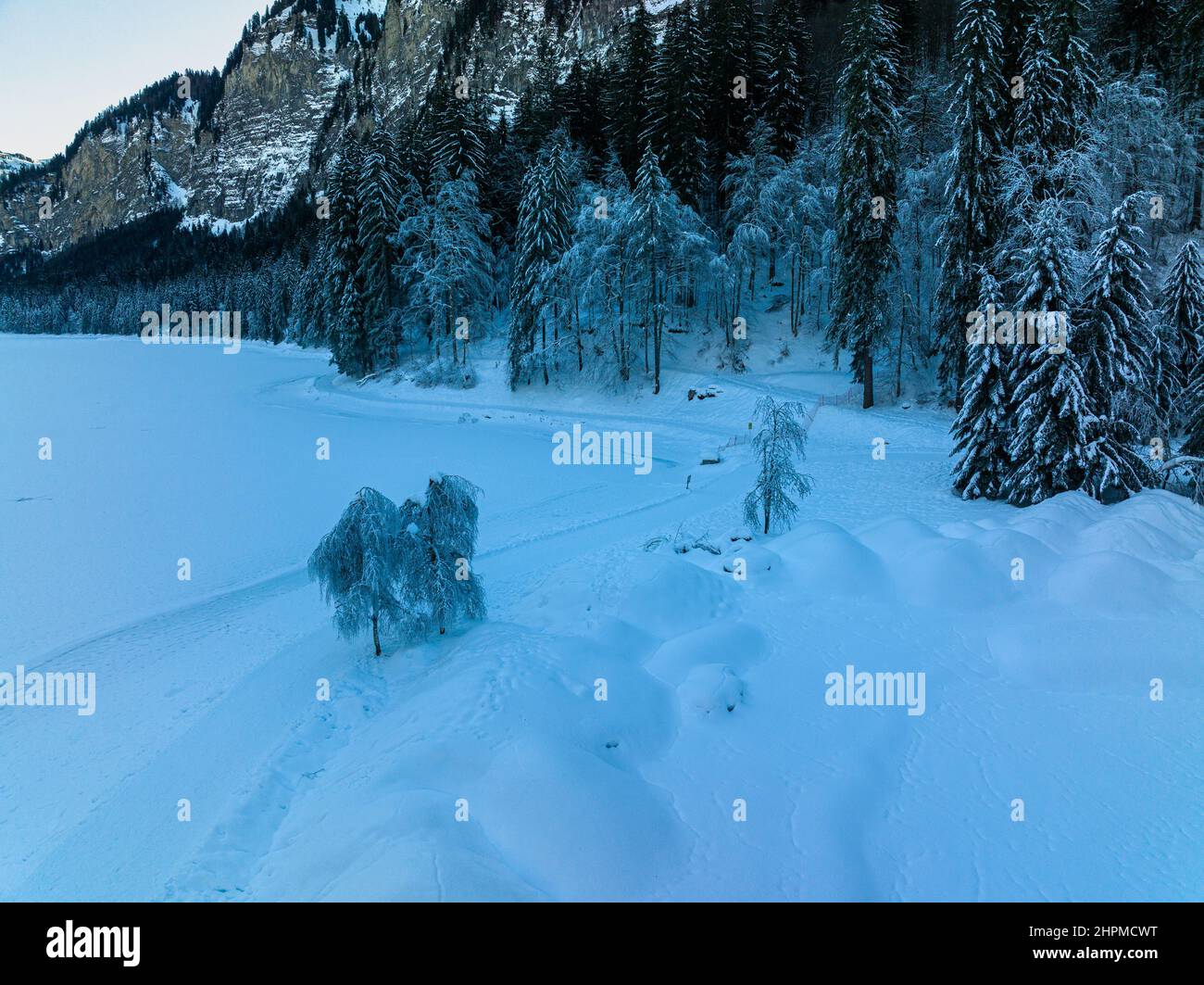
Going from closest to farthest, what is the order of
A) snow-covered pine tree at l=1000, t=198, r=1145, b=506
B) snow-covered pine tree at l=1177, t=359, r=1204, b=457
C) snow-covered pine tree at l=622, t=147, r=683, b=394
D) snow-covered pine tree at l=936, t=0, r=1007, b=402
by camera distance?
snow-covered pine tree at l=1000, t=198, r=1145, b=506, snow-covered pine tree at l=1177, t=359, r=1204, b=457, snow-covered pine tree at l=936, t=0, r=1007, b=402, snow-covered pine tree at l=622, t=147, r=683, b=394

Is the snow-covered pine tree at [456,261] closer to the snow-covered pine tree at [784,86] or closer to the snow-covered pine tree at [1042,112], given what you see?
the snow-covered pine tree at [784,86]

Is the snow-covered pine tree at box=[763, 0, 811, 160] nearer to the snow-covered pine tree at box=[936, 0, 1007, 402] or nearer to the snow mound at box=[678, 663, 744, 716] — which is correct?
the snow-covered pine tree at box=[936, 0, 1007, 402]

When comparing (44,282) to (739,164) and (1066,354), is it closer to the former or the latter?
(739,164)

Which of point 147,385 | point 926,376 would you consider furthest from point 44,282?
point 926,376

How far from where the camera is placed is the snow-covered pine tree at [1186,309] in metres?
21.0

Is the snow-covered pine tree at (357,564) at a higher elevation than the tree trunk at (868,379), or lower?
lower

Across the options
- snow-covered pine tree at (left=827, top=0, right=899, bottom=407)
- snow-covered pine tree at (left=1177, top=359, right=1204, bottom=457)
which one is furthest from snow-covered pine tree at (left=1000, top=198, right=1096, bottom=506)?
snow-covered pine tree at (left=827, top=0, right=899, bottom=407)

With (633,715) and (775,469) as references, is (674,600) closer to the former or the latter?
(633,715)

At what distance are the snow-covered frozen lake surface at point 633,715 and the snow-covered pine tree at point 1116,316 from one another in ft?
11.7

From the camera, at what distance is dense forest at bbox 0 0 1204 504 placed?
1872 cm

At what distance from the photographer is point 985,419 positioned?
2019 centimetres

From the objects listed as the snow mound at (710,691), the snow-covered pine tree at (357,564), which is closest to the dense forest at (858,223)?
the snow mound at (710,691)

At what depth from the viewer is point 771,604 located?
14.1m

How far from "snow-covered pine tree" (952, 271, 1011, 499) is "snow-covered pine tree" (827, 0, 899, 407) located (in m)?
11.1
